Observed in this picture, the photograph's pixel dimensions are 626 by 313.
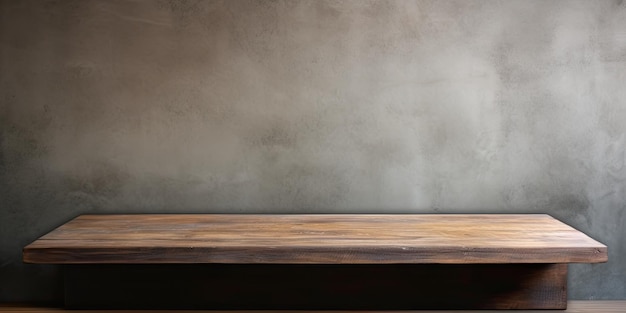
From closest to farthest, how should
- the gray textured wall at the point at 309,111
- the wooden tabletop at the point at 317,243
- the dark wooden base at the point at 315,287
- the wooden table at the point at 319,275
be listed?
the wooden tabletop at the point at 317,243 → the wooden table at the point at 319,275 → the dark wooden base at the point at 315,287 → the gray textured wall at the point at 309,111

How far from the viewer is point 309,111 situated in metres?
3.48

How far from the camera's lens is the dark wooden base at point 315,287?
3152 millimetres

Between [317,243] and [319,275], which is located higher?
[317,243]

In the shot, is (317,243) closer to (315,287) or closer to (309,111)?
(315,287)

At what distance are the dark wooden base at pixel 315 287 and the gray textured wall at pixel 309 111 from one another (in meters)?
0.41

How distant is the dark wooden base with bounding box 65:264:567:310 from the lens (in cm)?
315

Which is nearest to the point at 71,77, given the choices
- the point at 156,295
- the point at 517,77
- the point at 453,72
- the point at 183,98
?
the point at 183,98

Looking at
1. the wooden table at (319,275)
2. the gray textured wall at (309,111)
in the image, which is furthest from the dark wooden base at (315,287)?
the gray textured wall at (309,111)

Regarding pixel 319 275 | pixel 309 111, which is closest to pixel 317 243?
pixel 319 275

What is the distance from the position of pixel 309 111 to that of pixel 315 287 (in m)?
0.85

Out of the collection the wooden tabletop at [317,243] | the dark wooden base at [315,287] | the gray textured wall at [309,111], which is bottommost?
the dark wooden base at [315,287]

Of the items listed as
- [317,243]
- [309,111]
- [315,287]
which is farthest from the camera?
[309,111]

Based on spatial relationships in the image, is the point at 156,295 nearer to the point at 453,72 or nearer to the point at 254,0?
the point at 254,0

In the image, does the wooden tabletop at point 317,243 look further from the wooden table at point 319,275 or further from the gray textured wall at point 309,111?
the gray textured wall at point 309,111
